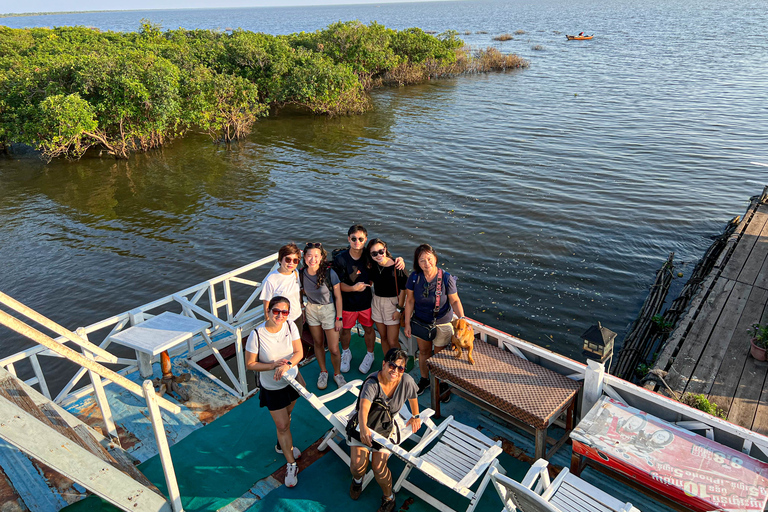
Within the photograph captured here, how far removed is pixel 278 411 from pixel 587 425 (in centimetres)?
280

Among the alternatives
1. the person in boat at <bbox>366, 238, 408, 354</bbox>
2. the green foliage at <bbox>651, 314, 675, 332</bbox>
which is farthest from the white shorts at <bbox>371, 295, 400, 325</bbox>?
the green foliage at <bbox>651, 314, 675, 332</bbox>

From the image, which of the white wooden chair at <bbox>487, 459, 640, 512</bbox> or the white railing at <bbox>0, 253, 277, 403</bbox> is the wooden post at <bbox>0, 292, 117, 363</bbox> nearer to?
the white railing at <bbox>0, 253, 277, 403</bbox>

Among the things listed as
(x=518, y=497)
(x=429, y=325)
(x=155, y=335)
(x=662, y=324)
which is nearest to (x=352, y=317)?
(x=429, y=325)

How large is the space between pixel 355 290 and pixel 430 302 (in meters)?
0.96

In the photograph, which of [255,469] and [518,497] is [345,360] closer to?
[255,469]

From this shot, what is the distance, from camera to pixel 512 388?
203 inches

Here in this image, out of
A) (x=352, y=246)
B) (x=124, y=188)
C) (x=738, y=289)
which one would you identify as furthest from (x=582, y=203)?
(x=124, y=188)

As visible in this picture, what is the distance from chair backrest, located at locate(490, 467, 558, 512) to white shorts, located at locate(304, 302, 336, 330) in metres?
3.04

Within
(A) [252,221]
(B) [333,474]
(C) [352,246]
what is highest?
(C) [352,246]

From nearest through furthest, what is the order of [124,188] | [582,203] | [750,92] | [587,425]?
[587,425], [582,203], [124,188], [750,92]

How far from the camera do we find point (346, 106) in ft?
97.7

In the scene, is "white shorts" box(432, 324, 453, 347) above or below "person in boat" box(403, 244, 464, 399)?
below

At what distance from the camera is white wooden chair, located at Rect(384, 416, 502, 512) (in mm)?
4188

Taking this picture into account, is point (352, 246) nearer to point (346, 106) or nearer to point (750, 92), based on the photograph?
point (346, 106)
